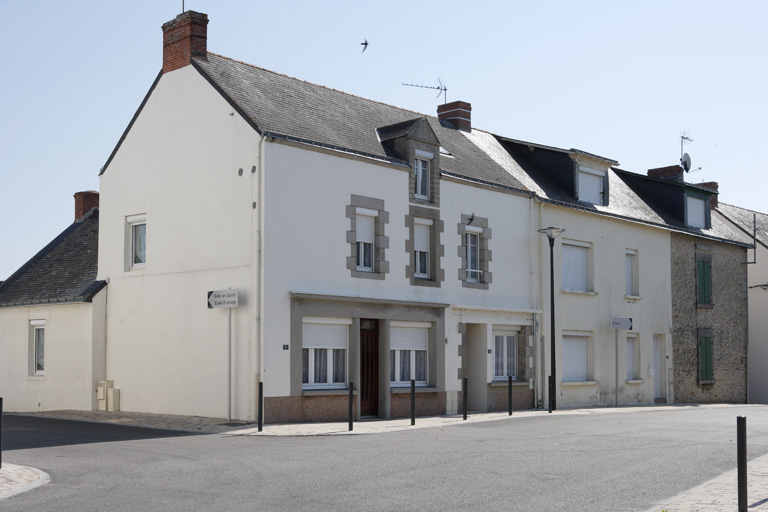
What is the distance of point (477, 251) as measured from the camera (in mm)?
22391

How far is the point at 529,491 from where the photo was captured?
8.67m

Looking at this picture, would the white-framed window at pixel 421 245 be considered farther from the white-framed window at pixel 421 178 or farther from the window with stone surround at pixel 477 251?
the window with stone surround at pixel 477 251

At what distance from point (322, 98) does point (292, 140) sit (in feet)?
13.2

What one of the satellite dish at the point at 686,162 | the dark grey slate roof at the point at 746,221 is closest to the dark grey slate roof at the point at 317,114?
the satellite dish at the point at 686,162

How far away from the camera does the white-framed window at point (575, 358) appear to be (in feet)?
80.4

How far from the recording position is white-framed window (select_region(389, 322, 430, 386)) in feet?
65.9

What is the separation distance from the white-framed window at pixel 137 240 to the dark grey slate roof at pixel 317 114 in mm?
3818

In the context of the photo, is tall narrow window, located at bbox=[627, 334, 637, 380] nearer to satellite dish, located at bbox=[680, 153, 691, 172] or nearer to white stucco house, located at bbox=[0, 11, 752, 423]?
white stucco house, located at bbox=[0, 11, 752, 423]

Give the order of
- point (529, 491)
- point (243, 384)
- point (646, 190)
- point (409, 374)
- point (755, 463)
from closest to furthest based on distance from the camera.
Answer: point (529, 491), point (755, 463), point (243, 384), point (409, 374), point (646, 190)

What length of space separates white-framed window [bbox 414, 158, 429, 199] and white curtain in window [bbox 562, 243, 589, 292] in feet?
17.8

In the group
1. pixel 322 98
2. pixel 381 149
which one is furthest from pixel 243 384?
pixel 322 98

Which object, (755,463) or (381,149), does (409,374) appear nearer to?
(381,149)

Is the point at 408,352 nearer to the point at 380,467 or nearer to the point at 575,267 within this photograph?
the point at 575,267

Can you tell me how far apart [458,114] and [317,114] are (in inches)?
293
